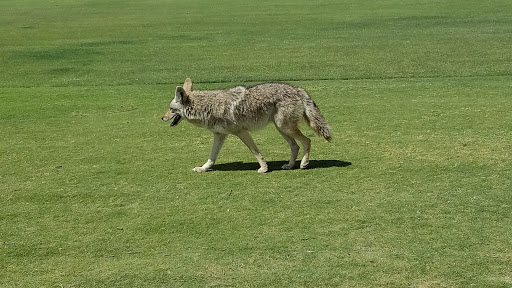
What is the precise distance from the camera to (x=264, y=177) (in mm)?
9422

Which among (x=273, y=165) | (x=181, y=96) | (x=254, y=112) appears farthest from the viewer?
(x=273, y=165)

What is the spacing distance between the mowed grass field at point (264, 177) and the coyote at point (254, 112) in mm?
396

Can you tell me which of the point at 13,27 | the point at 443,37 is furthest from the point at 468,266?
the point at 13,27

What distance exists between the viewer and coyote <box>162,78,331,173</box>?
31.4ft

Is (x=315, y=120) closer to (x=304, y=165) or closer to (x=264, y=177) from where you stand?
(x=304, y=165)

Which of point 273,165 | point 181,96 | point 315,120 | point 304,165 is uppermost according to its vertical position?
point 181,96

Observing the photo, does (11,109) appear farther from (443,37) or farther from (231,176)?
(443,37)

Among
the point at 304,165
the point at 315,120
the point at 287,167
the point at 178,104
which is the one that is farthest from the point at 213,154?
the point at 315,120

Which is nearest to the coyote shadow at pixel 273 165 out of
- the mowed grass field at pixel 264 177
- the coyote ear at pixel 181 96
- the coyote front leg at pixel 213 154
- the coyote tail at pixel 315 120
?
the mowed grass field at pixel 264 177

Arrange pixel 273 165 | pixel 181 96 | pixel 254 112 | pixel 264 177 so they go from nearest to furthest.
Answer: pixel 264 177 < pixel 254 112 < pixel 181 96 < pixel 273 165

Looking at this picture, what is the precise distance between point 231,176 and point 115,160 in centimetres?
175

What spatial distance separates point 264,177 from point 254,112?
769 mm

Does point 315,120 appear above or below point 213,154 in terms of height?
above

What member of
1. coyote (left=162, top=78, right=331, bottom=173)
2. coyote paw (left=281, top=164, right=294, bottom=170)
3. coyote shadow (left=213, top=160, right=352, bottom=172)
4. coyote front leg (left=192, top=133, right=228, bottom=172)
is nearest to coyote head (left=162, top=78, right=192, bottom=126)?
coyote (left=162, top=78, right=331, bottom=173)
